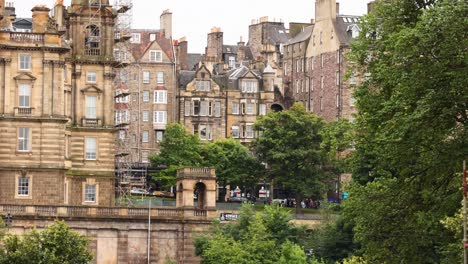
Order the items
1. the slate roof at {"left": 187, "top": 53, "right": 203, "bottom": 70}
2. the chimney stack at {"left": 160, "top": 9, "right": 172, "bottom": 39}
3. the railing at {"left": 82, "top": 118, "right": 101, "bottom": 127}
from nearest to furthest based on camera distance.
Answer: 1. the railing at {"left": 82, "top": 118, "right": 101, "bottom": 127}
2. the chimney stack at {"left": 160, "top": 9, "right": 172, "bottom": 39}
3. the slate roof at {"left": 187, "top": 53, "right": 203, "bottom": 70}

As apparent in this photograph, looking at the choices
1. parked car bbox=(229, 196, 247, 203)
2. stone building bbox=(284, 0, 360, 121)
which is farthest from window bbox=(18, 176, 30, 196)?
stone building bbox=(284, 0, 360, 121)

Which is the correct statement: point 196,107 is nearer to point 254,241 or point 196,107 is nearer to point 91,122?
point 91,122

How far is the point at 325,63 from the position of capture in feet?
513

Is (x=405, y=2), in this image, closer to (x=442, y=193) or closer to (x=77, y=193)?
(x=442, y=193)

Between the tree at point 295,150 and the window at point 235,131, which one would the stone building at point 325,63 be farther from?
the tree at point 295,150

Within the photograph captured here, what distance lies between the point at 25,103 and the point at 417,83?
175 feet

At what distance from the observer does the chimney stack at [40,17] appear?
368 ft

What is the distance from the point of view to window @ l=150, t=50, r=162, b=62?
157500 millimetres

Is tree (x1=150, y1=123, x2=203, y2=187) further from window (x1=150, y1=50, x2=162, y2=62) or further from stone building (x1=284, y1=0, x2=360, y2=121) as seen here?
stone building (x1=284, y1=0, x2=360, y2=121)

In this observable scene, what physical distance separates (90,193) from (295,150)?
77.4ft

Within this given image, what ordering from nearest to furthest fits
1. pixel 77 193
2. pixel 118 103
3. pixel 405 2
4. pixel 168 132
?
pixel 405 2, pixel 77 193, pixel 118 103, pixel 168 132

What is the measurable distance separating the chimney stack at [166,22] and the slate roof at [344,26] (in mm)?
16802

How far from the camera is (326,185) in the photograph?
136 meters

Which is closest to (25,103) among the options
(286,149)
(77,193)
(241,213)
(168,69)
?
(77,193)
